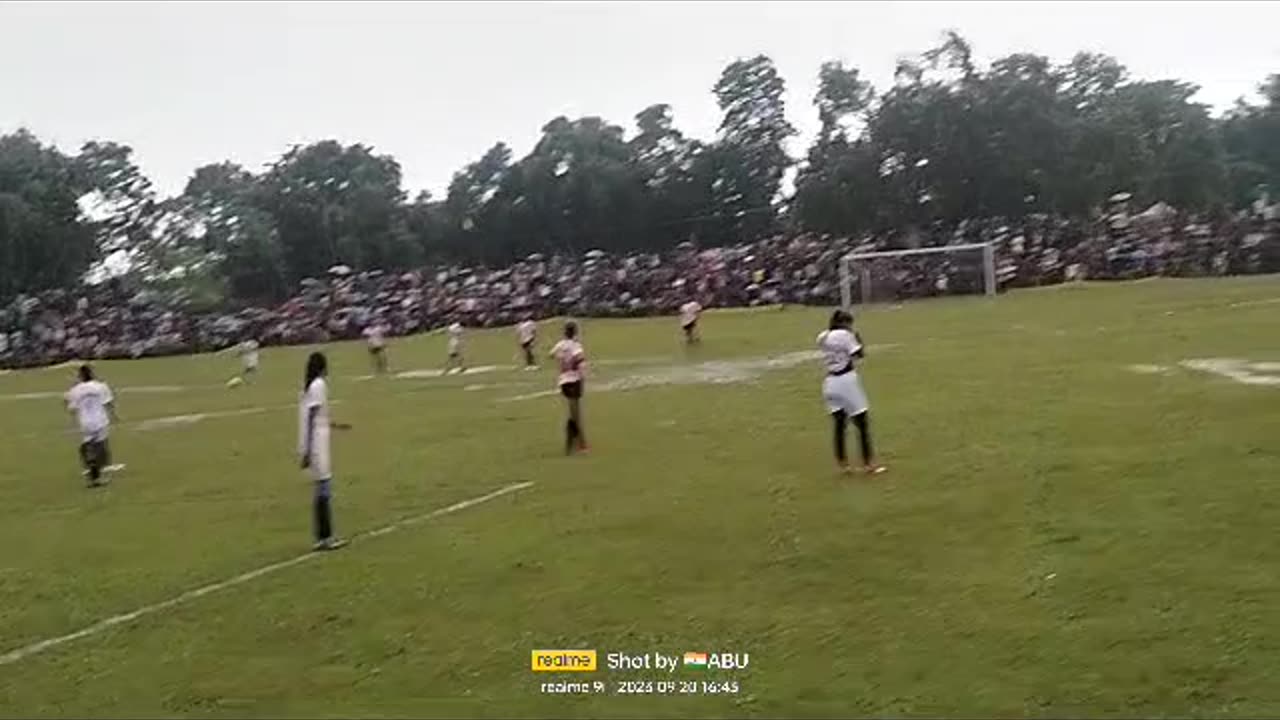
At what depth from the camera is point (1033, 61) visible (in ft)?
240

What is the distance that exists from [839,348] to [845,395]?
0.55m

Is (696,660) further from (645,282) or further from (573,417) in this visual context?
(645,282)

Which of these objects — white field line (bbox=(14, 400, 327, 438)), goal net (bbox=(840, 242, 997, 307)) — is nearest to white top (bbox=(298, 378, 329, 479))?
white field line (bbox=(14, 400, 327, 438))

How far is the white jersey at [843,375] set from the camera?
58.1 feet

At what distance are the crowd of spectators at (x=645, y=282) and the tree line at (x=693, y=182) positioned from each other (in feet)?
5.76

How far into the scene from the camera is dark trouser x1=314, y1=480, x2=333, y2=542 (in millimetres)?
16172

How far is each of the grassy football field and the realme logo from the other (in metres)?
0.13

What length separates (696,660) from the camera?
36.0ft

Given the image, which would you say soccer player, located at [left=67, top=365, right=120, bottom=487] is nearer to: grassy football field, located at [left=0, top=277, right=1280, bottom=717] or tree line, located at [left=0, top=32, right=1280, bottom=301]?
grassy football field, located at [left=0, top=277, right=1280, bottom=717]

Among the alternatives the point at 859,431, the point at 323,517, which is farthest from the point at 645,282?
the point at 323,517

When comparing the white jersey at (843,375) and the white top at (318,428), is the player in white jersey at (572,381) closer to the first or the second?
the white jersey at (843,375)

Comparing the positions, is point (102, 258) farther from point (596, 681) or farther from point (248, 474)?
point (596, 681)

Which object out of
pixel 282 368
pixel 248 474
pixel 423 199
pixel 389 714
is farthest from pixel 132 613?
pixel 423 199

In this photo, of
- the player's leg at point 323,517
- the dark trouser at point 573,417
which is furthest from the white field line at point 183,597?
the dark trouser at point 573,417
